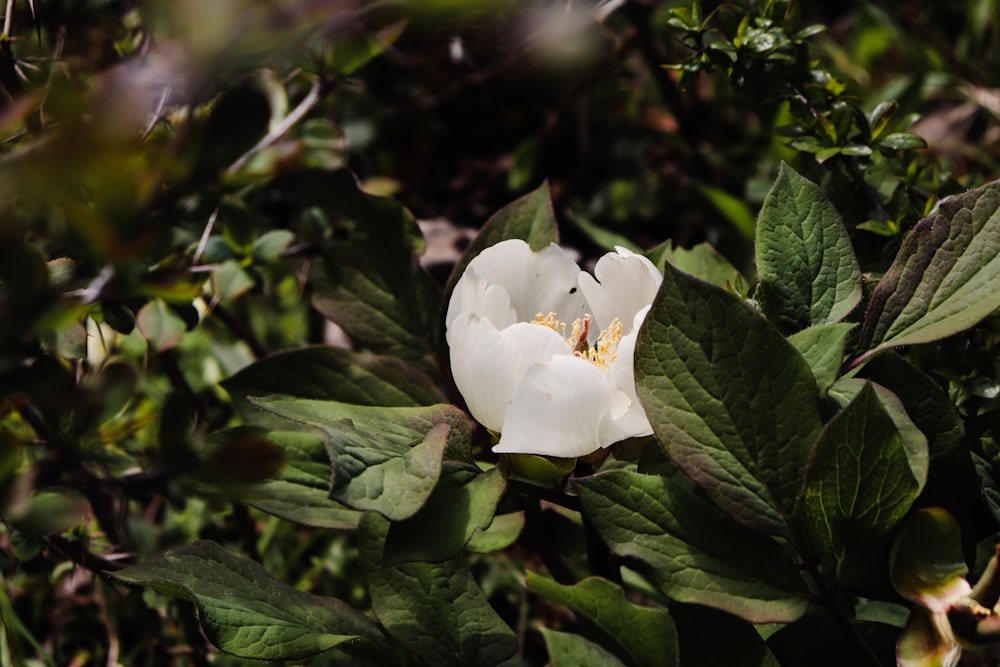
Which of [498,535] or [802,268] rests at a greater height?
[802,268]

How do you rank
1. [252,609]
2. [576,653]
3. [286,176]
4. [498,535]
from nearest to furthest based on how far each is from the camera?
1. [576,653]
2. [252,609]
3. [498,535]
4. [286,176]

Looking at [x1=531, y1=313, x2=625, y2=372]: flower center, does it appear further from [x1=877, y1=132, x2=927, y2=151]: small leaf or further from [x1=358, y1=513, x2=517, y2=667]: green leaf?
[x1=877, y1=132, x2=927, y2=151]: small leaf

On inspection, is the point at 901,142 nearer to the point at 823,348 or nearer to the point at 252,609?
the point at 823,348

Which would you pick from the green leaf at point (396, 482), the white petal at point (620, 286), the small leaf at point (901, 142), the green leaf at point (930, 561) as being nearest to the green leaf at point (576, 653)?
the green leaf at point (396, 482)

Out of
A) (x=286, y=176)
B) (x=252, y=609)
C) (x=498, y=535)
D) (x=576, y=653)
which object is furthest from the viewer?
(x=286, y=176)

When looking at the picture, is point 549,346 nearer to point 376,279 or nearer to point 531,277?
point 531,277

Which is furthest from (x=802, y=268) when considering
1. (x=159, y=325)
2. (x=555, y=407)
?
(x=159, y=325)

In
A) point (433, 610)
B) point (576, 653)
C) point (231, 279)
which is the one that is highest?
point (231, 279)

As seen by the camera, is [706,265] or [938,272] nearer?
[938,272]
